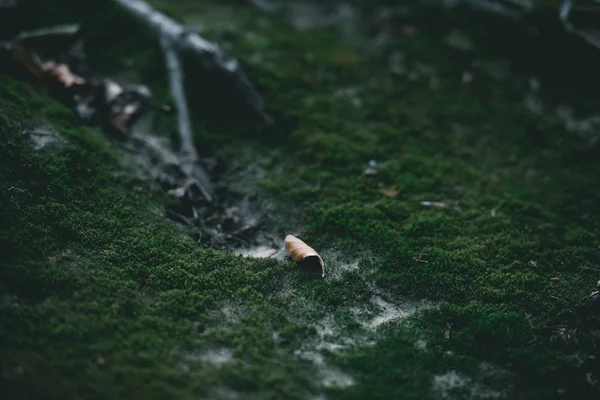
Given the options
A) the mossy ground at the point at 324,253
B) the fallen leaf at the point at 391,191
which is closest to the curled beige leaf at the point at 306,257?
the mossy ground at the point at 324,253

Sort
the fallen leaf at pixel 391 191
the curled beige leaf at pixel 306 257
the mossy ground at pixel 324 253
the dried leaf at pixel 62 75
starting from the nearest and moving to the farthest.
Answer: the mossy ground at pixel 324 253 < the curled beige leaf at pixel 306 257 < the fallen leaf at pixel 391 191 < the dried leaf at pixel 62 75

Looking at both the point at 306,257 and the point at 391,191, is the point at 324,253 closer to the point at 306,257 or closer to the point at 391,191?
the point at 306,257

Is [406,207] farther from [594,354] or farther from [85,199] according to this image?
[85,199]

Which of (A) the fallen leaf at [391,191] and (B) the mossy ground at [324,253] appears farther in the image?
(A) the fallen leaf at [391,191]

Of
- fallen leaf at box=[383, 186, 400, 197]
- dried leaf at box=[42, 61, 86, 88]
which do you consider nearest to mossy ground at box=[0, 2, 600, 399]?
fallen leaf at box=[383, 186, 400, 197]

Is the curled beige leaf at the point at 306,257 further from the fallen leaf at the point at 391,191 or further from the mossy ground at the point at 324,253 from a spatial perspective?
the fallen leaf at the point at 391,191

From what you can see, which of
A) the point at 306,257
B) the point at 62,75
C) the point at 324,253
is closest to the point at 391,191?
the point at 324,253
